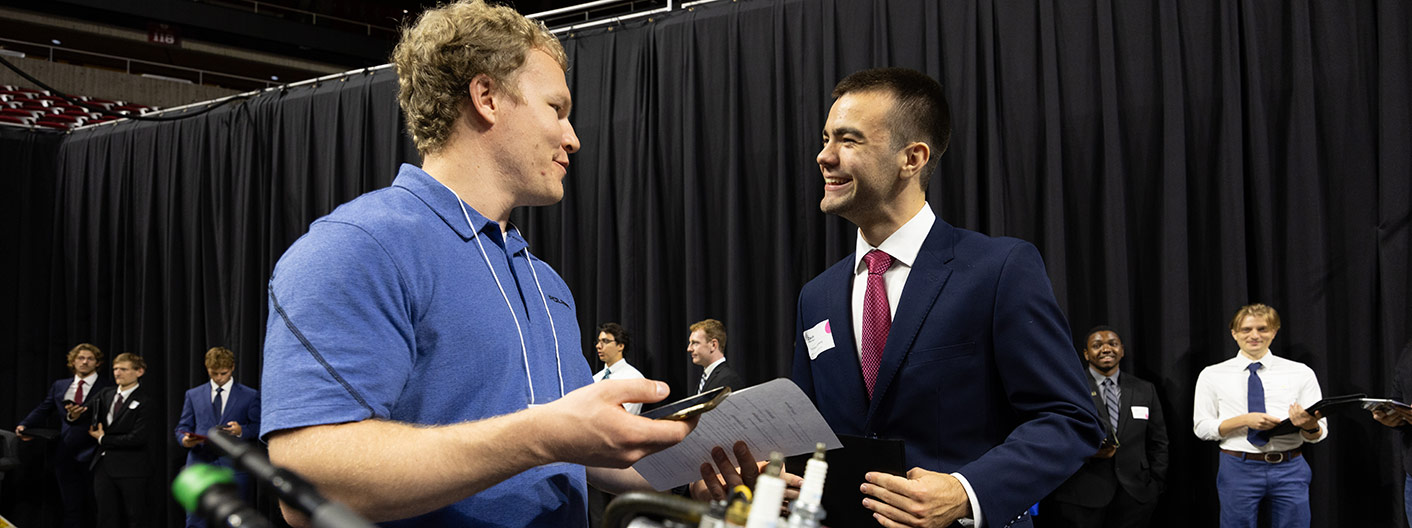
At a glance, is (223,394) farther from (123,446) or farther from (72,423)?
(72,423)

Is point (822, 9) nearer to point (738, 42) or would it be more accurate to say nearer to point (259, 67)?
point (738, 42)

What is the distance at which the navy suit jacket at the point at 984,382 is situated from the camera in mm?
1522

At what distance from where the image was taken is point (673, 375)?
21.4 feet

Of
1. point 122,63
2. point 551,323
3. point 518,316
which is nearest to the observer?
point 518,316

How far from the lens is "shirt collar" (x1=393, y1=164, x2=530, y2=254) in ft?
4.18

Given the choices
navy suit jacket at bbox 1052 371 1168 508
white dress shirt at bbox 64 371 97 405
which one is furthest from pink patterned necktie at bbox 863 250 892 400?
white dress shirt at bbox 64 371 97 405

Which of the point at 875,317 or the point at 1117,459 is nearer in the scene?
the point at 875,317

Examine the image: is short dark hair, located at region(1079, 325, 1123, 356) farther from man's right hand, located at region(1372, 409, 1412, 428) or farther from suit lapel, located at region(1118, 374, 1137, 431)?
man's right hand, located at region(1372, 409, 1412, 428)

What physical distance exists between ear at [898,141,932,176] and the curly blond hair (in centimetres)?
82

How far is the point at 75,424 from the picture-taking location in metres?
7.34

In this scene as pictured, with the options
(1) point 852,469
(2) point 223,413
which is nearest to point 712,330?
(2) point 223,413

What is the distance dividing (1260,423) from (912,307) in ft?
12.3

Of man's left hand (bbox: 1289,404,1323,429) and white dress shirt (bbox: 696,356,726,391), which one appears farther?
white dress shirt (bbox: 696,356,726,391)

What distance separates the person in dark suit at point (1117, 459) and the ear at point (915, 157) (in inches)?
140
